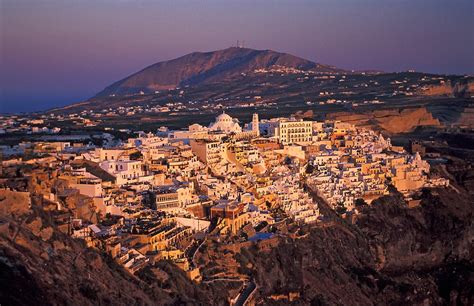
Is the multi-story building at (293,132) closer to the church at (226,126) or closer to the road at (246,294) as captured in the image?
the church at (226,126)

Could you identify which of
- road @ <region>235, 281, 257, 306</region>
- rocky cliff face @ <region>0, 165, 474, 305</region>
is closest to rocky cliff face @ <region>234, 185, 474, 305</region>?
rocky cliff face @ <region>0, 165, 474, 305</region>

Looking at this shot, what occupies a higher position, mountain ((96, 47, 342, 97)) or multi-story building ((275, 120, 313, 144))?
Result: multi-story building ((275, 120, 313, 144))

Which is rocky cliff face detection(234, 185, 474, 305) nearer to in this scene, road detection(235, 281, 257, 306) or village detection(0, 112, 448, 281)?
road detection(235, 281, 257, 306)

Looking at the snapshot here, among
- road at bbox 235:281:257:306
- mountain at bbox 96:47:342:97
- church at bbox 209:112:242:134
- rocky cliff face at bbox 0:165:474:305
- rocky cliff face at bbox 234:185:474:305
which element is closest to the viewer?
rocky cliff face at bbox 0:165:474:305

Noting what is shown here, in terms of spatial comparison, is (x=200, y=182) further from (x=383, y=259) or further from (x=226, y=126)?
(x=226, y=126)

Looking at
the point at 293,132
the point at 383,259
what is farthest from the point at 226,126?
the point at 383,259

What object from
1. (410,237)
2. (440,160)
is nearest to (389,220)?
(410,237)

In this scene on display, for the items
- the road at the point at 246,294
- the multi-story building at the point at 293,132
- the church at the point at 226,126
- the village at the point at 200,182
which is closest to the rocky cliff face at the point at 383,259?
the road at the point at 246,294
